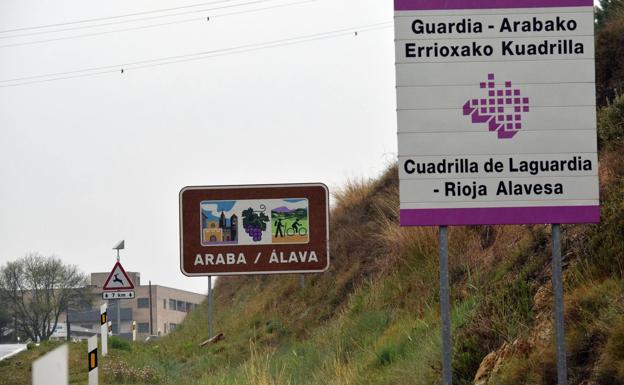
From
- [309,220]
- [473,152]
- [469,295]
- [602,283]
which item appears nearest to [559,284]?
[473,152]

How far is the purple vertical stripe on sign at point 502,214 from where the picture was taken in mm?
8102

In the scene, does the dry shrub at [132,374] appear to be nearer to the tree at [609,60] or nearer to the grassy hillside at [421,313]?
the grassy hillside at [421,313]

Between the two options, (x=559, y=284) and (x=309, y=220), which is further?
(x=309, y=220)

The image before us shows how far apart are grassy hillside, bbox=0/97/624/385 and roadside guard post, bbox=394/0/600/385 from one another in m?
1.14

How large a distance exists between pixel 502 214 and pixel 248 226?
20.3 metres

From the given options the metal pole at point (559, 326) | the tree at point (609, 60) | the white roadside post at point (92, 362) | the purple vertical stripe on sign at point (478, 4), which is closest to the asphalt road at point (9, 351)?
the white roadside post at point (92, 362)

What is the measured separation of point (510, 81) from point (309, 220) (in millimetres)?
19775

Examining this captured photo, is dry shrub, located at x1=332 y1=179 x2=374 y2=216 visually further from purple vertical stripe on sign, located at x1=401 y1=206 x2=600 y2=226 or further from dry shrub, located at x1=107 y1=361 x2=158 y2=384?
purple vertical stripe on sign, located at x1=401 y1=206 x2=600 y2=226

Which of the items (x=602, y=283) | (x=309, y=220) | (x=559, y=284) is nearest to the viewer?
(x=559, y=284)

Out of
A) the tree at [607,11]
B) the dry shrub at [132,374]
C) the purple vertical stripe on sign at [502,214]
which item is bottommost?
the dry shrub at [132,374]

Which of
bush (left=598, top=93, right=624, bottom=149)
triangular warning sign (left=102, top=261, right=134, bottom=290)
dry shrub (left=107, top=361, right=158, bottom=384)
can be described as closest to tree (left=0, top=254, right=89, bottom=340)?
triangular warning sign (left=102, top=261, right=134, bottom=290)

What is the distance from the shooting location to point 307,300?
82.8 feet

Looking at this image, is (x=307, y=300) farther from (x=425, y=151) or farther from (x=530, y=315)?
(x=425, y=151)

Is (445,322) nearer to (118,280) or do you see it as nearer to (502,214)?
(502,214)
